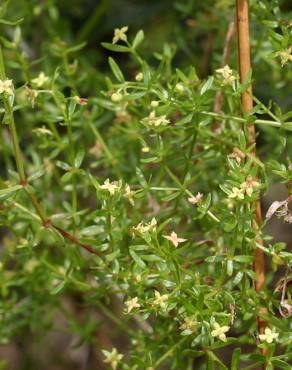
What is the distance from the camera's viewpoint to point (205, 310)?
91 centimetres

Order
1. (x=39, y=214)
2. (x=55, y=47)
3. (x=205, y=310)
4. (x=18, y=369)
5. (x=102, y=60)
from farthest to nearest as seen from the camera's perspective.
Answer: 1. (x=102, y=60)
2. (x=18, y=369)
3. (x=55, y=47)
4. (x=39, y=214)
5. (x=205, y=310)

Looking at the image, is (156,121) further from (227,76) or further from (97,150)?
(97,150)

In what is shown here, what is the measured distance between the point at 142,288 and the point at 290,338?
0.19 m

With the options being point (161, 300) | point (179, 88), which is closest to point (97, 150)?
point (179, 88)

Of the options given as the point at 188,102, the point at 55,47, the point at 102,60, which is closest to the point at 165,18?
the point at 102,60

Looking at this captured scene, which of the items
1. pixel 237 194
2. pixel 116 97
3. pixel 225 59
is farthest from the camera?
pixel 225 59

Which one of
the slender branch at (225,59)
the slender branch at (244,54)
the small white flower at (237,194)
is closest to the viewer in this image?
the small white flower at (237,194)

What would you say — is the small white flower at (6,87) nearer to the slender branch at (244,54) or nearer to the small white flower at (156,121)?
the small white flower at (156,121)

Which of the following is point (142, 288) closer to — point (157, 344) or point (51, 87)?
point (157, 344)

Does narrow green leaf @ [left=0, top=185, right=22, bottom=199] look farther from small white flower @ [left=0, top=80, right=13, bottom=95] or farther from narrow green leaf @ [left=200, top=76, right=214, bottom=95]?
narrow green leaf @ [left=200, top=76, right=214, bottom=95]

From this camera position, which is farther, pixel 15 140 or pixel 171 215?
pixel 171 215

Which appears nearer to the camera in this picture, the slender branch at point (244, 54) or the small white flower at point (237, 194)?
the small white flower at point (237, 194)

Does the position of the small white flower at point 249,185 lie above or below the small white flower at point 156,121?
below

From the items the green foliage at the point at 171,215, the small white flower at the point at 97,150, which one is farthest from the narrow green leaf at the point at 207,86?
the small white flower at the point at 97,150
